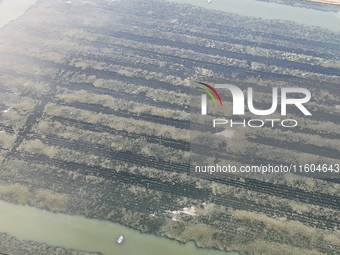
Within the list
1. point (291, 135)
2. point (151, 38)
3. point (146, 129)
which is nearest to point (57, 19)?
point (151, 38)

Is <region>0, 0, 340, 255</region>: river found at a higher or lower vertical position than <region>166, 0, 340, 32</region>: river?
lower

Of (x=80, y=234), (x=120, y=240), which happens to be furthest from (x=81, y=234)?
(x=120, y=240)

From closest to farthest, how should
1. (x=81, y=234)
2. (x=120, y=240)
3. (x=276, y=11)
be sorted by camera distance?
(x=120, y=240) → (x=81, y=234) → (x=276, y=11)

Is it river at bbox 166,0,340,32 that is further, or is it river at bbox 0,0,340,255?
river at bbox 166,0,340,32

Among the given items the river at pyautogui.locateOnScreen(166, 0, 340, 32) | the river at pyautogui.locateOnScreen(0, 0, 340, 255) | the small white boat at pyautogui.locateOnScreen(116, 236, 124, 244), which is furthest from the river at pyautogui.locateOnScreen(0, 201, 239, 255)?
the river at pyautogui.locateOnScreen(166, 0, 340, 32)

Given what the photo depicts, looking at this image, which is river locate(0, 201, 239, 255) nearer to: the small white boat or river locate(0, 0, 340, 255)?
river locate(0, 0, 340, 255)

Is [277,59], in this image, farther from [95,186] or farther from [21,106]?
[21,106]

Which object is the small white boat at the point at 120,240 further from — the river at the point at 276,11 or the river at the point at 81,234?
the river at the point at 276,11

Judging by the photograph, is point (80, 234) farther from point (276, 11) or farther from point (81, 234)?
point (276, 11)

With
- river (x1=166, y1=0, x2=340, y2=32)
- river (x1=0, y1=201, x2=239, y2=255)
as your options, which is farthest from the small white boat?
river (x1=166, y1=0, x2=340, y2=32)
